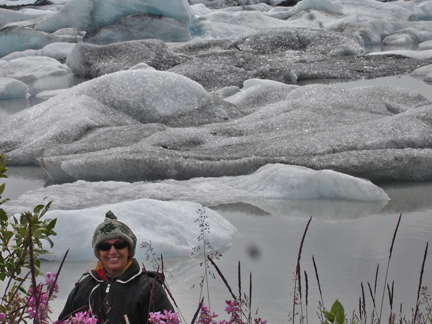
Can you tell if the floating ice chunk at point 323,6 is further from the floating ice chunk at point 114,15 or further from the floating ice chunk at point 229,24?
the floating ice chunk at point 114,15

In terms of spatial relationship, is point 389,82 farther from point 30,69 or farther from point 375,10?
point 375,10

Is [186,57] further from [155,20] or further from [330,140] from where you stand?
[330,140]

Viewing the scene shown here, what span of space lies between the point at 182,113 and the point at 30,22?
1044 centimetres

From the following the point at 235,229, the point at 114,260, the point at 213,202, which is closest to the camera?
the point at 114,260

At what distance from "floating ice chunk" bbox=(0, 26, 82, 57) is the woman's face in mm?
11265

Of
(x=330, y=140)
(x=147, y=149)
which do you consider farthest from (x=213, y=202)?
(x=330, y=140)

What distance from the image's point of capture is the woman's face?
4.11ft

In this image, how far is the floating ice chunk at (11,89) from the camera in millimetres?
7020

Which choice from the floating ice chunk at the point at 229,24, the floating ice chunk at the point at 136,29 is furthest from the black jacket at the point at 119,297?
the floating ice chunk at the point at 229,24

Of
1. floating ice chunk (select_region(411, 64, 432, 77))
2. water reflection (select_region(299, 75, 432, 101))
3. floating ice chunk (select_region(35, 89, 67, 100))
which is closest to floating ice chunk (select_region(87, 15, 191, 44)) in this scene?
floating ice chunk (select_region(35, 89, 67, 100))

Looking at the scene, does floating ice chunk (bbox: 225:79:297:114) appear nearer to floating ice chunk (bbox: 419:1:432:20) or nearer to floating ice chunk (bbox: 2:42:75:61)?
floating ice chunk (bbox: 2:42:75:61)

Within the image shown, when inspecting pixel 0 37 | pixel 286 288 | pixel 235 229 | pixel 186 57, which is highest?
pixel 0 37

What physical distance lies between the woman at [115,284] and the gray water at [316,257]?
57 cm

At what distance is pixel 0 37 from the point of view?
1128 cm
